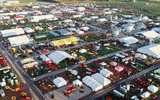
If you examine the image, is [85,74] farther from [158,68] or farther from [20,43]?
[20,43]

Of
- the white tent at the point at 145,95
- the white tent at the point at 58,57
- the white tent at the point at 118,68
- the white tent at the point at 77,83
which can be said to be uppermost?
the white tent at the point at 58,57

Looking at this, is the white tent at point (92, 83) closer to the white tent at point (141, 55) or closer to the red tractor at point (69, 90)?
the red tractor at point (69, 90)

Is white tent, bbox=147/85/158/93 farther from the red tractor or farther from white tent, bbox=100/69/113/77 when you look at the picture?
the red tractor

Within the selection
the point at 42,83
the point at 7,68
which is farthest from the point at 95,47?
the point at 7,68

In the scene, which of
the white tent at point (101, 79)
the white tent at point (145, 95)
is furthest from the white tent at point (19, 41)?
the white tent at point (145, 95)

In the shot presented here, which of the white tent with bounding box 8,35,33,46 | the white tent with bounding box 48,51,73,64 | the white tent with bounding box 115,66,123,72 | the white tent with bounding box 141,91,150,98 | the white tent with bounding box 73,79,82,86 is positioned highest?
the white tent with bounding box 8,35,33,46

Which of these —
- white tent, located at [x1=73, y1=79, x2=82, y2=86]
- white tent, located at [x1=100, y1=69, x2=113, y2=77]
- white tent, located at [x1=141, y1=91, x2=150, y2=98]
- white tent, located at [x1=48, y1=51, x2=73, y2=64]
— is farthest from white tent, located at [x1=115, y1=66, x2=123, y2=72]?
white tent, located at [x1=48, y1=51, x2=73, y2=64]
